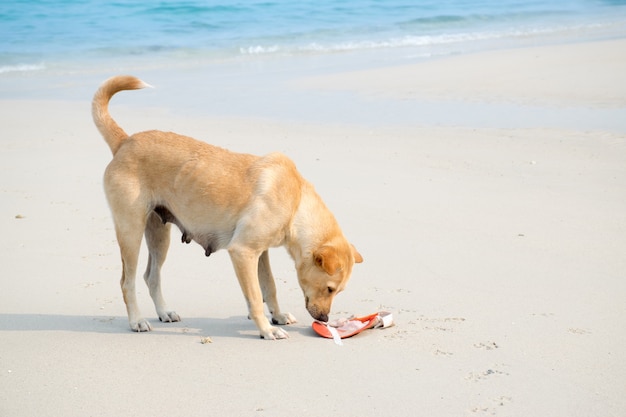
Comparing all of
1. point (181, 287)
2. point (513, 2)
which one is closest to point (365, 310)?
point (181, 287)

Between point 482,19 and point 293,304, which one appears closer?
point 293,304

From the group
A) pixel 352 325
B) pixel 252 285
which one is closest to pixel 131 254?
pixel 252 285

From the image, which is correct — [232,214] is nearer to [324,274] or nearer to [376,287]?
[324,274]

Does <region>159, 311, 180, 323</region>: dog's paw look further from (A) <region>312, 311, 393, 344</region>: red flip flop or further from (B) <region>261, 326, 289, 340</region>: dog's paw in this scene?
(A) <region>312, 311, 393, 344</region>: red flip flop

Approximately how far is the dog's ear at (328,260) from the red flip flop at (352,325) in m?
0.38

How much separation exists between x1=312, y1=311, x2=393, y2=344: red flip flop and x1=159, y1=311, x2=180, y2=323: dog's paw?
1.01 metres

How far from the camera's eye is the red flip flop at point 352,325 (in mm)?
5234

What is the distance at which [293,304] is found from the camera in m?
6.05

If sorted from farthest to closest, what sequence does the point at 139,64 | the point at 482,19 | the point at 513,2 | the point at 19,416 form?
1. the point at 513,2
2. the point at 482,19
3. the point at 139,64
4. the point at 19,416

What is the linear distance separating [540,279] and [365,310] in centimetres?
140

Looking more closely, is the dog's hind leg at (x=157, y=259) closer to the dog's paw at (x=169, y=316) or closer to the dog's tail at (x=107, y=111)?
the dog's paw at (x=169, y=316)

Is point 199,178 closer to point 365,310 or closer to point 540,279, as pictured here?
point 365,310

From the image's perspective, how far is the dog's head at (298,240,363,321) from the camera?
206 inches

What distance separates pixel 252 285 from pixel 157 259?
92 centimetres
